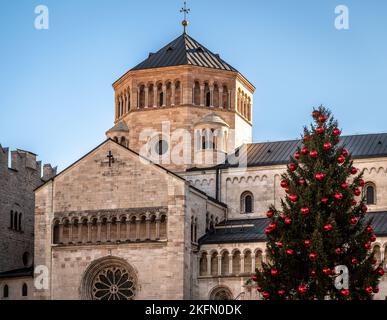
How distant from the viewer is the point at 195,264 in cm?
5609

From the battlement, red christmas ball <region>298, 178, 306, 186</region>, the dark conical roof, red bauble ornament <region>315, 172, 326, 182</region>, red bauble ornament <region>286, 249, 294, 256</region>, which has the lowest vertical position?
red bauble ornament <region>286, 249, 294, 256</region>

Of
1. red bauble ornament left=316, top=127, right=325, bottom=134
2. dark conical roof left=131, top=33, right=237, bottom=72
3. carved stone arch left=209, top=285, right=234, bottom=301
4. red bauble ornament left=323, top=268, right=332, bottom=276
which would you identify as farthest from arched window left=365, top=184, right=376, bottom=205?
red bauble ornament left=323, top=268, right=332, bottom=276

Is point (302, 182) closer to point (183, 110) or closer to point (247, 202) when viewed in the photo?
point (247, 202)

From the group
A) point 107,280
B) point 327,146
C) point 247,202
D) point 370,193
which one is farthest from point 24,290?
point 327,146

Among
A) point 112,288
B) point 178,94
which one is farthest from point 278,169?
point 112,288

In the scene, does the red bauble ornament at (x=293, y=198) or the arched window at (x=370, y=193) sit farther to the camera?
the arched window at (x=370, y=193)

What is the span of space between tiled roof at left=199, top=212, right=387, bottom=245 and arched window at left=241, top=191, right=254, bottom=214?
1.12m

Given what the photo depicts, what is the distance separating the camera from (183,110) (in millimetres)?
65000

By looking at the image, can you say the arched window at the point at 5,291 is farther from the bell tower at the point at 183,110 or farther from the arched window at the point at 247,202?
the arched window at the point at 247,202

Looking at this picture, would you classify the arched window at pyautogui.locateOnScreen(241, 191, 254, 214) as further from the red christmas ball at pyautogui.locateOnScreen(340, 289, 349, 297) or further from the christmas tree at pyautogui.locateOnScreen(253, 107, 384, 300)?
the red christmas ball at pyautogui.locateOnScreen(340, 289, 349, 297)

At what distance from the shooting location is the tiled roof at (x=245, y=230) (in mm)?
55188

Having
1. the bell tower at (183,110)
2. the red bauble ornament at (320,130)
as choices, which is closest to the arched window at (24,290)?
the bell tower at (183,110)

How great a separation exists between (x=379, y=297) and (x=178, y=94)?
22.2 m

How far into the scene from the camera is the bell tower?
64.0m
